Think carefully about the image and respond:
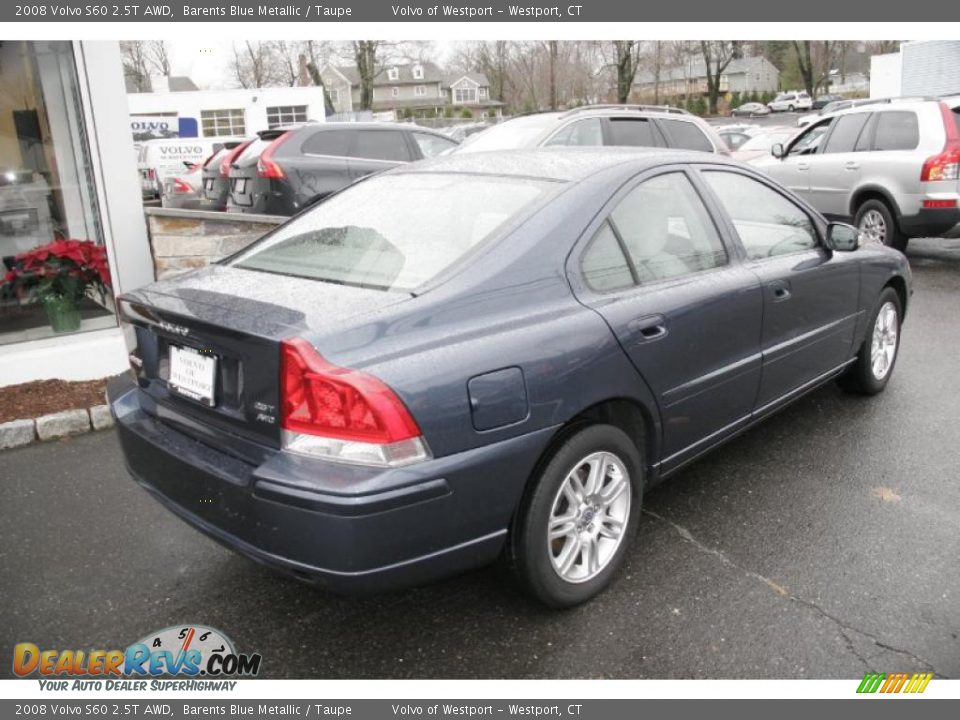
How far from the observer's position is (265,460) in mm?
2428

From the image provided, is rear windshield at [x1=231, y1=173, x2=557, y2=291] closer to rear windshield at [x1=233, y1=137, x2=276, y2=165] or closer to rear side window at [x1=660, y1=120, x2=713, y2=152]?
rear windshield at [x1=233, y1=137, x2=276, y2=165]

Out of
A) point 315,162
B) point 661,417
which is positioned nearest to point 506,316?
point 661,417

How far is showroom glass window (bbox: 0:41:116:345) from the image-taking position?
5.66m

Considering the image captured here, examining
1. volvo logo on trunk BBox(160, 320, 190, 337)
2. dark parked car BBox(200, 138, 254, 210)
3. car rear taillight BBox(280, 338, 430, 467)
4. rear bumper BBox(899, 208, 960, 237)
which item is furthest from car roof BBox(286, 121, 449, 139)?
car rear taillight BBox(280, 338, 430, 467)

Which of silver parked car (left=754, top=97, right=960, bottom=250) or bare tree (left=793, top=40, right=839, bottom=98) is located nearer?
silver parked car (left=754, top=97, right=960, bottom=250)

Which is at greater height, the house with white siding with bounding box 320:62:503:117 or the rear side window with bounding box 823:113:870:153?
the house with white siding with bounding box 320:62:503:117

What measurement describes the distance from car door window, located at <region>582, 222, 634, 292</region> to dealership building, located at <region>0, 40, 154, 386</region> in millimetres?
3902

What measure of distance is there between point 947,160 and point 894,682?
7.60 m

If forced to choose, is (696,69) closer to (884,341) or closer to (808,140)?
(808,140)

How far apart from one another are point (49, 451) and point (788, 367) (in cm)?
404

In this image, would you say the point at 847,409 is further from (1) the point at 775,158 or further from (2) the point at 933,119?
(1) the point at 775,158

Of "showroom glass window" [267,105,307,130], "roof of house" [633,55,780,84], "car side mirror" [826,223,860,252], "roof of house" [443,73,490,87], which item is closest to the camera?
"car side mirror" [826,223,860,252]

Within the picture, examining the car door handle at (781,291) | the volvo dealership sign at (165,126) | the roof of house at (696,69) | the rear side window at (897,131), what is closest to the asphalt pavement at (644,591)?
the car door handle at (781,291)

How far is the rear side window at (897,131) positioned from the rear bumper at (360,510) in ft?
27.0
